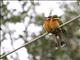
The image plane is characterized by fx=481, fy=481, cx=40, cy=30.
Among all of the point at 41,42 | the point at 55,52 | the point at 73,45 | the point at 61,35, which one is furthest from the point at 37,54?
the point at 61,35

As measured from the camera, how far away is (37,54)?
14281 millimetres

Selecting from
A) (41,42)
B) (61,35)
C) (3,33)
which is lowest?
(41,42)

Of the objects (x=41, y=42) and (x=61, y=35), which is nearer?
(x=61, y=35)

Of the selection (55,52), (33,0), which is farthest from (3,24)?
(55,52)

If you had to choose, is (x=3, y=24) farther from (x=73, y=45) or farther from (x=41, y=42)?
(x=73, y=45)

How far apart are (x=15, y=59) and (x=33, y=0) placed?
204cm

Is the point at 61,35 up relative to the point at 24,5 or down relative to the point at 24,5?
up

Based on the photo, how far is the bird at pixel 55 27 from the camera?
20.4 feet

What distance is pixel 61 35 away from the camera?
20.8 ft

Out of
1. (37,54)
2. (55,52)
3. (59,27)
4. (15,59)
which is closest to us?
(59,27)

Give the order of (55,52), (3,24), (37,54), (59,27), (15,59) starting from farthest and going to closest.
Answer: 1. (55,52)
2. (37,54)
3. (3,24)
4. (15,59)
5. (59,27)

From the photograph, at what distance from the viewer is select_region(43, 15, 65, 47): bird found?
622cm

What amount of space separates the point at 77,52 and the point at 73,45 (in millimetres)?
324

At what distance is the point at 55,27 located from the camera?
20.5 ft
